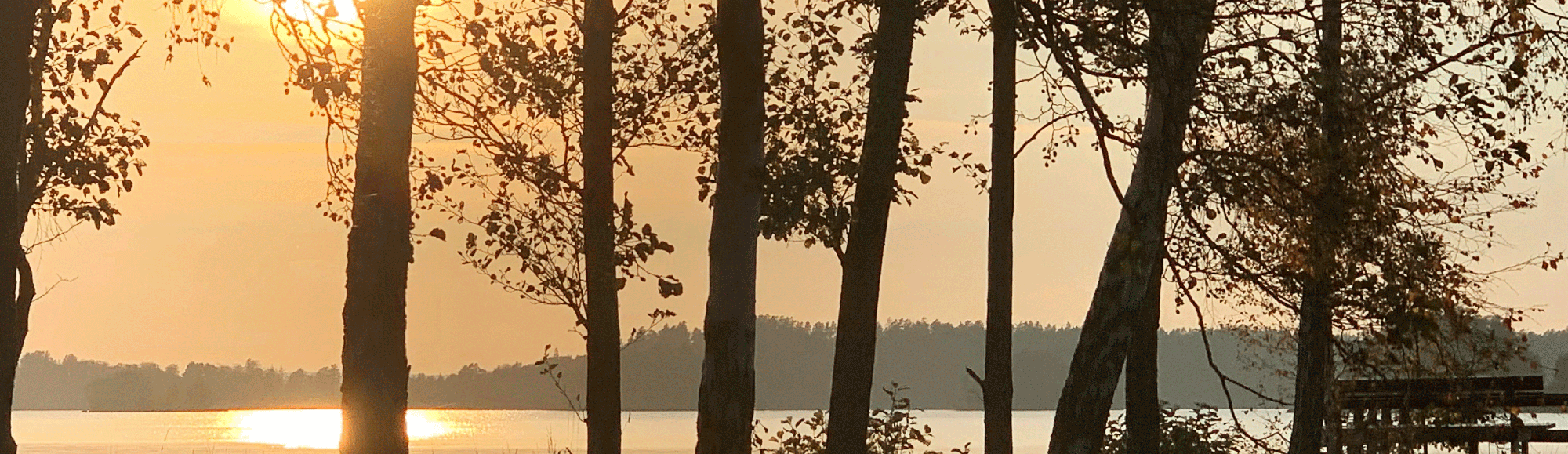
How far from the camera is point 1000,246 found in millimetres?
20547

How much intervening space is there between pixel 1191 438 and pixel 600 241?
11.9m

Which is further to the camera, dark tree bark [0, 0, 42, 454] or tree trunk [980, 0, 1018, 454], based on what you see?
tree trunk [980, 0, 1018, 454]

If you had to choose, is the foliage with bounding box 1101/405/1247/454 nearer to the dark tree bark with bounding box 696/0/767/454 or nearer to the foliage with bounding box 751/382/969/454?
the foliage with bounding box 751/382/969/454

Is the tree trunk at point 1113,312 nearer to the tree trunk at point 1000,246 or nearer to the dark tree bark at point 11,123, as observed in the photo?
the tree trunk at point 1000,246

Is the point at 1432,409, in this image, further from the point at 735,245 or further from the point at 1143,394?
the point at 735,245

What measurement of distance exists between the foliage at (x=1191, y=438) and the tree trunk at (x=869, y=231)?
8868mm

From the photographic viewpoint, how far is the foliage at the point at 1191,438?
2555 centimetres

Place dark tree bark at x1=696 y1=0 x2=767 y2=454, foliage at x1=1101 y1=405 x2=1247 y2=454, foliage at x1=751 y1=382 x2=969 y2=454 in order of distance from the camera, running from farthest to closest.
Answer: foliage at x1=751 y1=382 x2=969 y2=454 → foliage at x1=1101 y1=405 x2=1247 y2=454 → dark tree bark at x1=696 y1=0 x2=767 y2=454

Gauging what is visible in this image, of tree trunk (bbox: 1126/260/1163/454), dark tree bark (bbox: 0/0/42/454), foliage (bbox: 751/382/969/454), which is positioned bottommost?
foliage (bbox: 751/382/969/454)

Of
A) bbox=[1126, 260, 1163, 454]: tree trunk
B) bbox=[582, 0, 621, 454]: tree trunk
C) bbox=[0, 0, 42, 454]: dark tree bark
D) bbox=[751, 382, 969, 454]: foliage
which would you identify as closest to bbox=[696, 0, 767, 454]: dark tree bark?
bbox=[582, 0, 621, 454]: tree trunk

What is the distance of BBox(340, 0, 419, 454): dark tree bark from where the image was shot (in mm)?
13734

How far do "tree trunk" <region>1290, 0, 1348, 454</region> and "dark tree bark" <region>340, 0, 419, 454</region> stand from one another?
727 centimetres

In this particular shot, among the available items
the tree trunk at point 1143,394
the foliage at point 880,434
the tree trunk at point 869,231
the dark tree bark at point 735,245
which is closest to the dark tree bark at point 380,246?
the dark tree bark at point 735,245

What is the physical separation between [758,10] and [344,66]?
3.87 m
